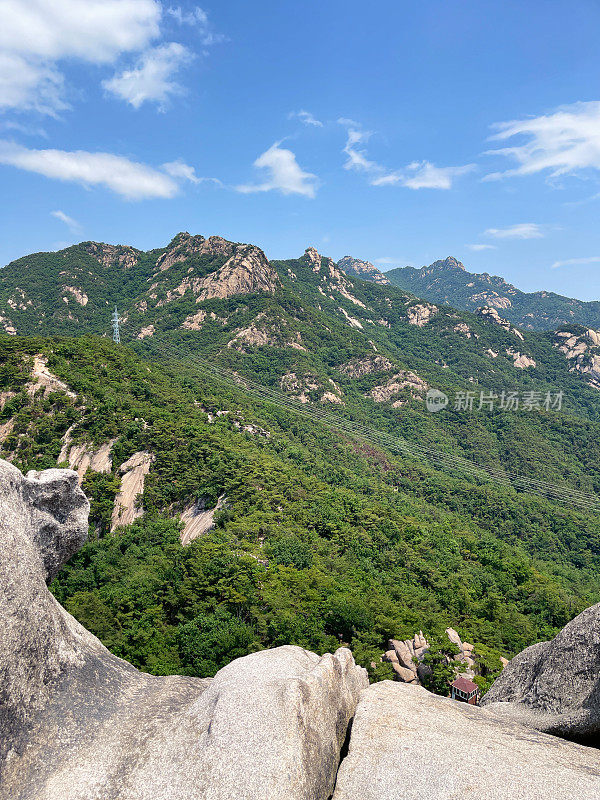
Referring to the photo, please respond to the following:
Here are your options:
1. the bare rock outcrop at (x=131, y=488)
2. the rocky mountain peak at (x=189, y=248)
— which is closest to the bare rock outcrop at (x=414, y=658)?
the bare rock outcrop at (x=131, y=488)

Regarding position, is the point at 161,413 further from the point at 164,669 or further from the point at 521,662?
the point at 521,662

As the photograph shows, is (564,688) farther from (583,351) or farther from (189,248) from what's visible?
(583,351)

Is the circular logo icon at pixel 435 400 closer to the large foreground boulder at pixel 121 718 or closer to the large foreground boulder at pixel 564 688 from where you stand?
the large foreground boulder at pixel 564 688

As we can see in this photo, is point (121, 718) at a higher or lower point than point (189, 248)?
lower

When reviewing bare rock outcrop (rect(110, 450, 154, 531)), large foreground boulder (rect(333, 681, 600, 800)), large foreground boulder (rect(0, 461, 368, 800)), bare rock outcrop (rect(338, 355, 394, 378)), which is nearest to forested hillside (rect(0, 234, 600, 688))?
bare rock outcrop (rect(110, 450, 154, 531))

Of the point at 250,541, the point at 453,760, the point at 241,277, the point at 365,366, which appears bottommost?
the point at 250,541

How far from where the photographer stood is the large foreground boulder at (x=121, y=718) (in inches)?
285

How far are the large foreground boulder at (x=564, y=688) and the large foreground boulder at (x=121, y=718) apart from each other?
468 cm

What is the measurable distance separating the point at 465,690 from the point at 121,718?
53.3ft

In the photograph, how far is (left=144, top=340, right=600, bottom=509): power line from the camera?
8425 cm

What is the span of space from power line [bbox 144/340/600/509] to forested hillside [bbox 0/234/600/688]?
0.97 m

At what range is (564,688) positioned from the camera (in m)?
10.1

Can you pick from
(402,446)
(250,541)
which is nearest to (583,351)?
(402,446)

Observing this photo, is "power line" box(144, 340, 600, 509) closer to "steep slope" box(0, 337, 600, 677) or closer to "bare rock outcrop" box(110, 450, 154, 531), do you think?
"steep slope" box(0, 337, 600, 677)
